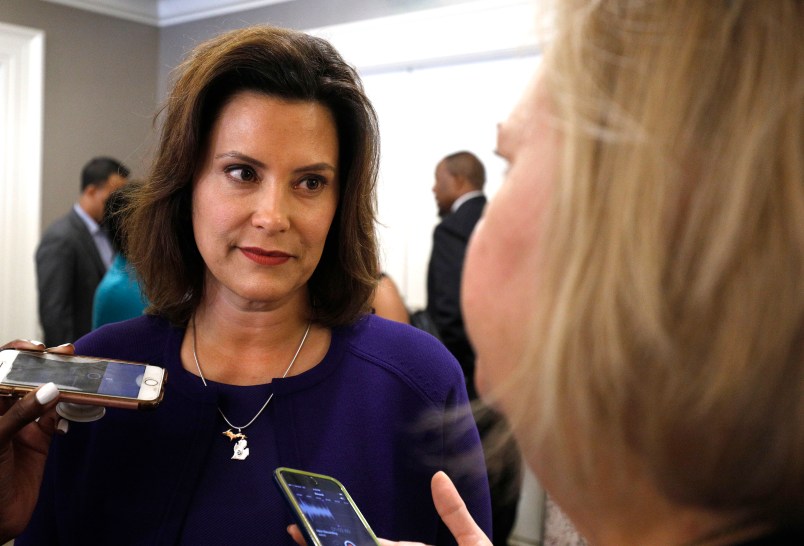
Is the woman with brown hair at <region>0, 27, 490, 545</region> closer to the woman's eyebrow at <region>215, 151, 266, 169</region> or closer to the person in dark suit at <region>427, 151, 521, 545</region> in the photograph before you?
the woman's eyebrow at <region>215, 151, 266, 169</region>

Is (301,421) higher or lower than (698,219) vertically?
lower

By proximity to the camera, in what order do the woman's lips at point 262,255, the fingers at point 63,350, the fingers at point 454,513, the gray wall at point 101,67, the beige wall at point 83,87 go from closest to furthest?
the fingers at point 454,513
the fingers at point 63,350
the woman's lips at point 262,255
the gray wall at point 101,67
the beige wall at point 83,87

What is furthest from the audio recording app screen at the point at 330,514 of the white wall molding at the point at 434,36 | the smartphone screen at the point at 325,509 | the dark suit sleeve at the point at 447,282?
the white wall molding at the point at 434,36

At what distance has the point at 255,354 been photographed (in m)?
1.37

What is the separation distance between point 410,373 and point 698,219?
98 centimetres

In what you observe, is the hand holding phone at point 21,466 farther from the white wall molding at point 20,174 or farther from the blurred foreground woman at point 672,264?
the white wall molding at point 20,174

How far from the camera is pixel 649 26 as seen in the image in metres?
0.43

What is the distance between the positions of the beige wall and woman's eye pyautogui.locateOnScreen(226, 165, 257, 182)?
3999 mm

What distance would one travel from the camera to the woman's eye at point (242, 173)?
1.28m

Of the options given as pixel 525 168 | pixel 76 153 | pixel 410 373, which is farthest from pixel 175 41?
pixel 525 168

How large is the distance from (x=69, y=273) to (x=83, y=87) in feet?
6.30

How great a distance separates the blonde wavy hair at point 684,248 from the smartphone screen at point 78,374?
853 millimetres

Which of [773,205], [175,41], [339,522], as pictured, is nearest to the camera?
[773,205]

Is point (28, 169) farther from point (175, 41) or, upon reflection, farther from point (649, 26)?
point (649, 26)
